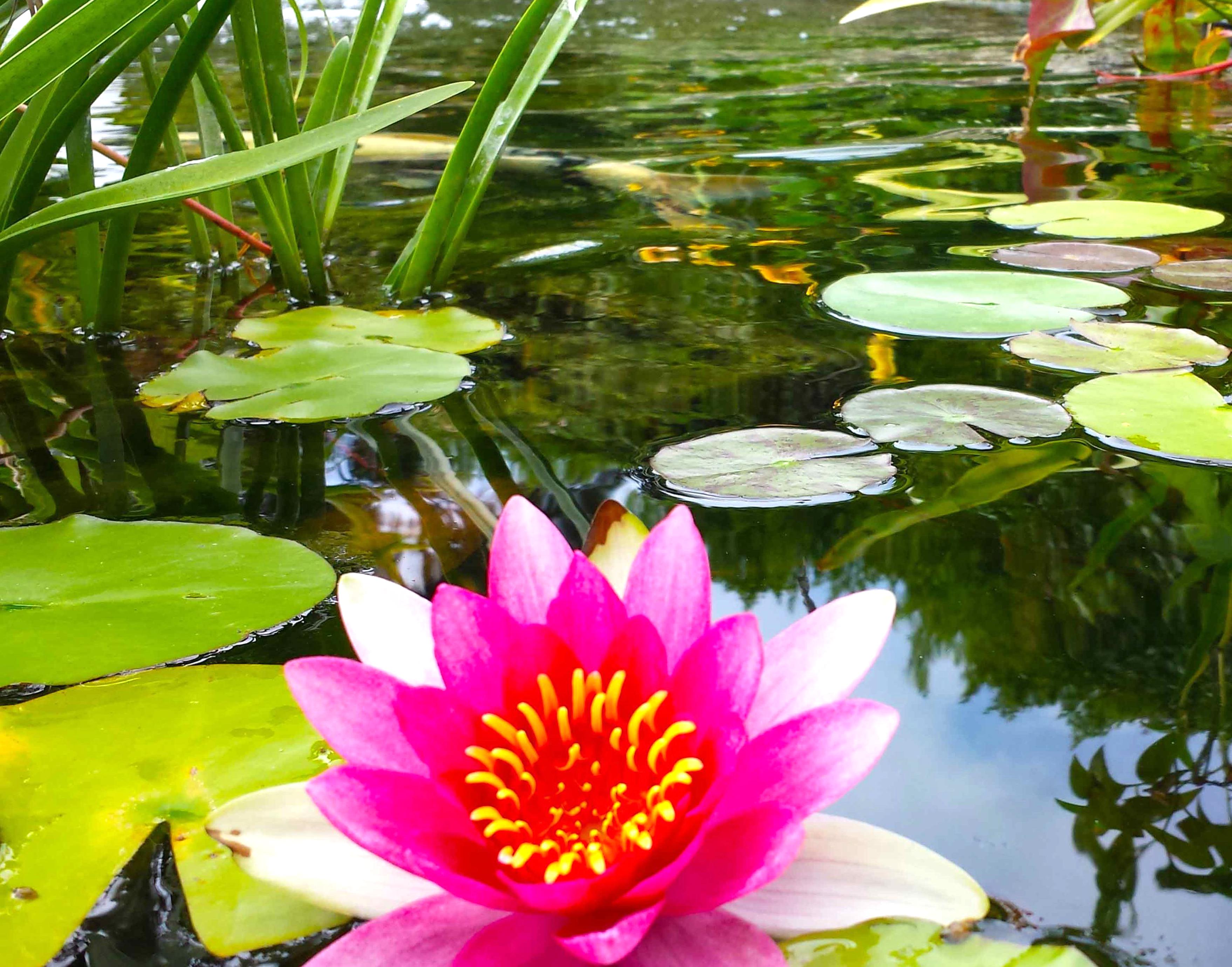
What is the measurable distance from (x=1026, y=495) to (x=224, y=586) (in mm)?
617

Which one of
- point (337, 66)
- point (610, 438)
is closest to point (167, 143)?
point (337, 66)

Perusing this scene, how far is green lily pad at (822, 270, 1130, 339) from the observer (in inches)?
47.6

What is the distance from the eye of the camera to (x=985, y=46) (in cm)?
434

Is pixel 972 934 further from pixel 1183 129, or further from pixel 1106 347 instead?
pixel 1183 129

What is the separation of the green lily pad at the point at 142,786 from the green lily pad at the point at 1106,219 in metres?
1.40

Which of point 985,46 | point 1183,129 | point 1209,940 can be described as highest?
point 985,46

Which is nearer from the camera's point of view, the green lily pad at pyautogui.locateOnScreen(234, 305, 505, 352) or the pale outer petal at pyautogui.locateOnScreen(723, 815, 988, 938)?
the pale outer petal at pyautogui.locateOnScreen(723, 815, 988, 938)

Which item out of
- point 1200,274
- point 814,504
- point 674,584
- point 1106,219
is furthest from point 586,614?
point 1106,219

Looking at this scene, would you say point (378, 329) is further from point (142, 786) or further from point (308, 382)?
point (142, 786)

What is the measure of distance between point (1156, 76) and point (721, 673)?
10.9ft

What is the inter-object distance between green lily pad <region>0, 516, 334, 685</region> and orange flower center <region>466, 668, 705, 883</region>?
307 mm

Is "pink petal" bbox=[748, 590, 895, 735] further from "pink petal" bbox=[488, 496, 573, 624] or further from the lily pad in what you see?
the lily pad

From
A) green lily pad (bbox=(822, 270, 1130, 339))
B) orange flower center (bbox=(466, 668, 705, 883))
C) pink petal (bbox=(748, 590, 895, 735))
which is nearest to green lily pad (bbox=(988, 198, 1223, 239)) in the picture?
green lily pad (bbox=(822, 270, 1130, 339))

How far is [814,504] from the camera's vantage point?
2.77 feet
